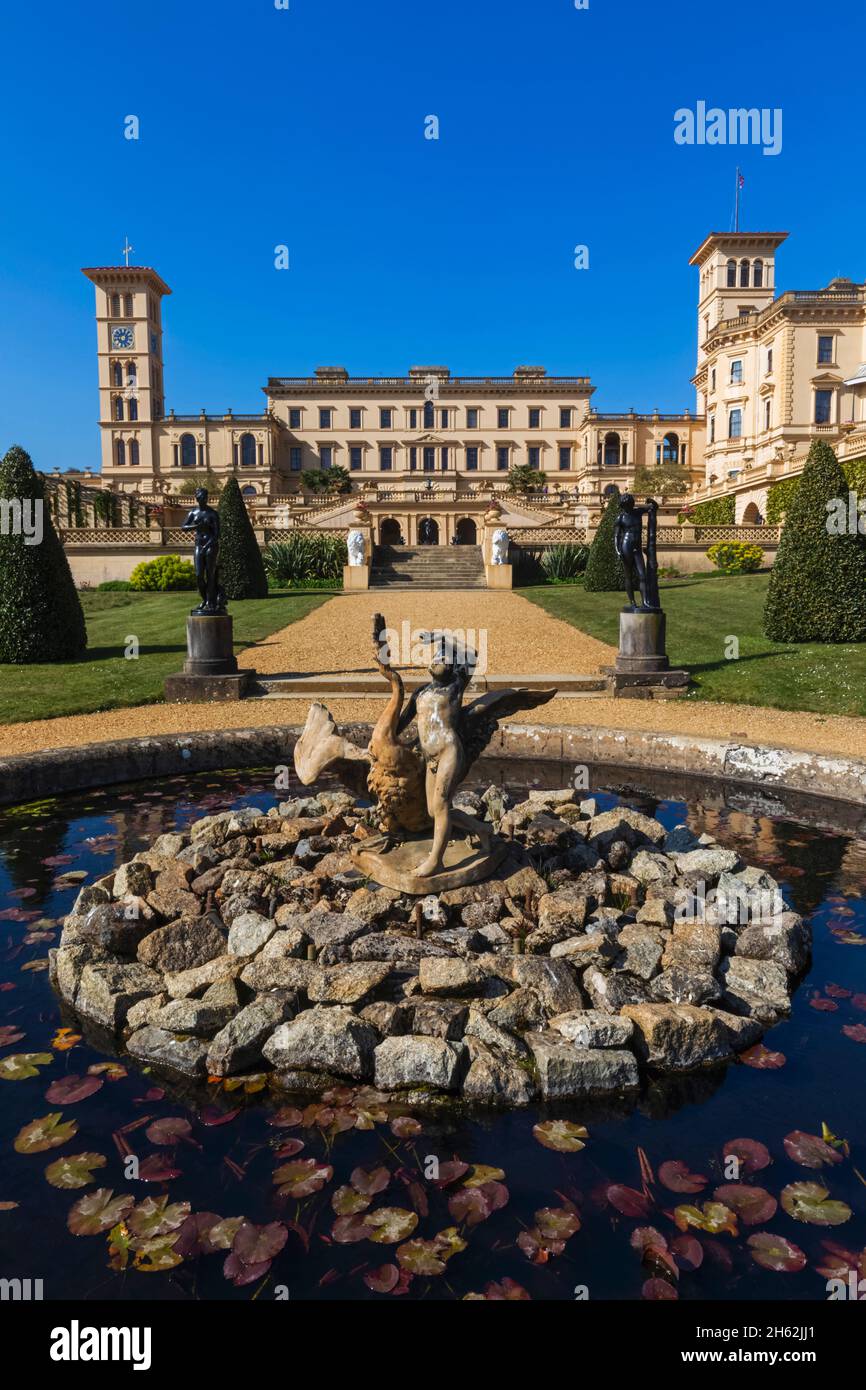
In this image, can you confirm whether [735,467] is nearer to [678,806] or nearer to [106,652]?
[106,652]

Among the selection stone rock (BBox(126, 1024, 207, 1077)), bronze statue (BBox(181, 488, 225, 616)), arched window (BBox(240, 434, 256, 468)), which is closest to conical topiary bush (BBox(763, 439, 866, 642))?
bronze statue (BBox(181, 488, 225, 616))

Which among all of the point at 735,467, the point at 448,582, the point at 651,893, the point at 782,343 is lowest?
the point at 651,893

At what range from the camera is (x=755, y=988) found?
349 centimetres

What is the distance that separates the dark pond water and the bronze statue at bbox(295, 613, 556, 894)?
1.44 meters

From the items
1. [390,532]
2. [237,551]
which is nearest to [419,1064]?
[237,551]

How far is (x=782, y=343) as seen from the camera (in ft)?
141

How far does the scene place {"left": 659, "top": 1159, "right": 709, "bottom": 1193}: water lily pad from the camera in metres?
2.46

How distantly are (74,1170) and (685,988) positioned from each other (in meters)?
2.29

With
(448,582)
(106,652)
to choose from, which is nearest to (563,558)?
(448,582)

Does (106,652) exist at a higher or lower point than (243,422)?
lower

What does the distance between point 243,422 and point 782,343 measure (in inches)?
1416

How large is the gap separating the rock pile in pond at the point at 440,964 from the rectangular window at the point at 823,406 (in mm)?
44937

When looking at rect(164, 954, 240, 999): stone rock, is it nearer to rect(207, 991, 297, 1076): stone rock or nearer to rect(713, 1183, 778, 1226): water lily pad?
rect(207, 991, 297, 1076): stone rock

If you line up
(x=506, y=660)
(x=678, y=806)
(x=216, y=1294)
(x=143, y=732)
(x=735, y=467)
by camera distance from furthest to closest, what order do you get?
(x=735, y=467)
(x=506, y=660)
(x=143, y=732)
(x=678, y=806)
(x=216, y=1294)
